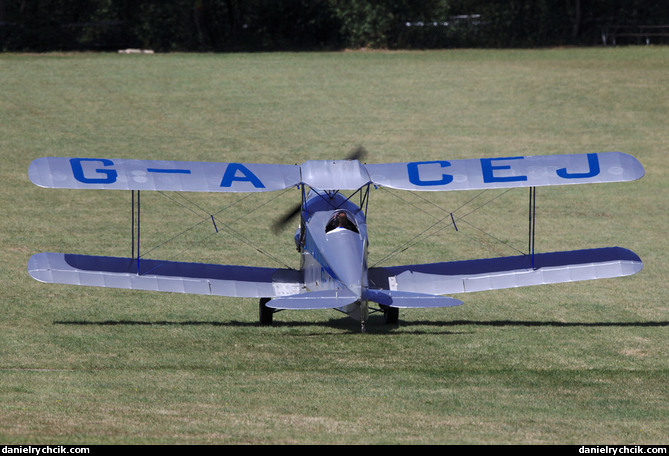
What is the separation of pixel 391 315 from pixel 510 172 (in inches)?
100.0

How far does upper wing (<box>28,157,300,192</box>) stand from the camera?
12.3m

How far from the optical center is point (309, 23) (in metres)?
51.1

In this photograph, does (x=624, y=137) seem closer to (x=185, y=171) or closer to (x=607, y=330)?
(x=607, y=330)

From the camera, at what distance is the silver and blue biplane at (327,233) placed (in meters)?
12.4

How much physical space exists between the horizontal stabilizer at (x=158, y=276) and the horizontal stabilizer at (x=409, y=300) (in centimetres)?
163

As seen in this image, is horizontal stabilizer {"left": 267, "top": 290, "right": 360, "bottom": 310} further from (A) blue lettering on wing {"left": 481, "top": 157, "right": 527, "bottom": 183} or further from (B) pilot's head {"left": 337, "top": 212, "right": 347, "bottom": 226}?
(A) blue lettering on wing {"left": 481, "top": 157, "right": 527, "bottom": 183}

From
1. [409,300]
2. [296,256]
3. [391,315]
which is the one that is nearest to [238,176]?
[391,315]

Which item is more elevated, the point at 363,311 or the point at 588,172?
the point at 588,172

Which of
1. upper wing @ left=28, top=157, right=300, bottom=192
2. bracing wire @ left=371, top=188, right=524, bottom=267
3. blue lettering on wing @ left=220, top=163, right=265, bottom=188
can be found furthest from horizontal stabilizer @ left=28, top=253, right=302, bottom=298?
bracing wire @ left=371, top=188, right=524, bottom=267

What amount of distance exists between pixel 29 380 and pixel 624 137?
79.3 feet

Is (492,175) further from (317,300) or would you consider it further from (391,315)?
(317,300)

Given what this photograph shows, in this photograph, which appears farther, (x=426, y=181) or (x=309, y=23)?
(x=309, y=23)

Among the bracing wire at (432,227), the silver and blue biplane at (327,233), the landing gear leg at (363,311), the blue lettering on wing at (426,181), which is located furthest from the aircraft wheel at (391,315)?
the bracing wire at (432,227)

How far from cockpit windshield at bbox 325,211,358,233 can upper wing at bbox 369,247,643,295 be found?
1.07m
